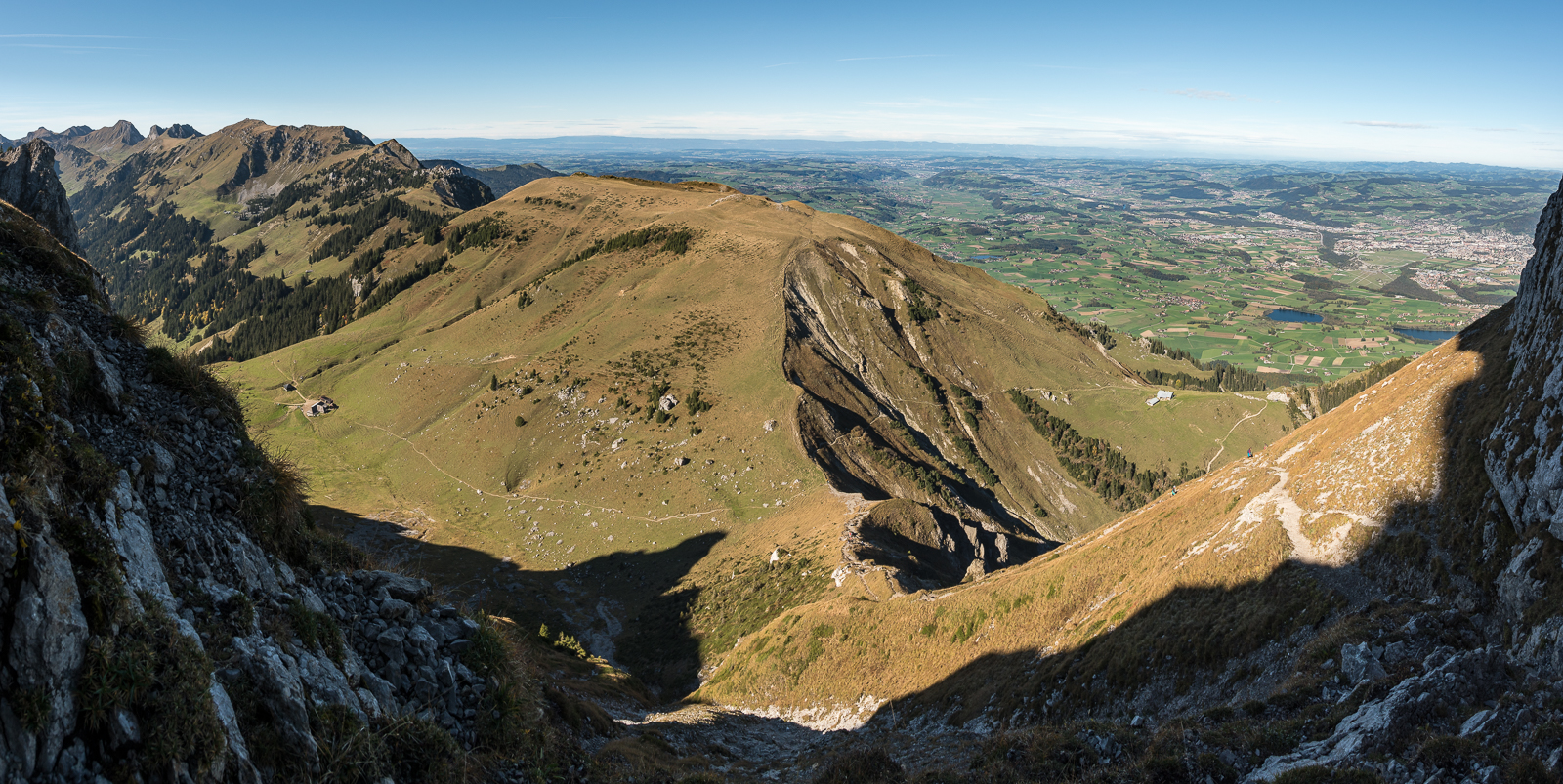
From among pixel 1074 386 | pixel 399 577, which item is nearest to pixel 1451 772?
pixel 399 577

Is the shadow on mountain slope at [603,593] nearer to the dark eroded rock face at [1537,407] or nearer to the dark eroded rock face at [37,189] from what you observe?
the dark eroded rock face at [37,189]

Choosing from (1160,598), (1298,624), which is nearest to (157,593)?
(1298,624)

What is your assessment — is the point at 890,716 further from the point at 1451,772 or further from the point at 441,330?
the point at 441,330

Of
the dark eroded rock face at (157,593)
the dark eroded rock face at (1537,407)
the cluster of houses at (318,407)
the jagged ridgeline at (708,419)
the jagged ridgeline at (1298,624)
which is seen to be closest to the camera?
the dark eroded rock face at (157,593)

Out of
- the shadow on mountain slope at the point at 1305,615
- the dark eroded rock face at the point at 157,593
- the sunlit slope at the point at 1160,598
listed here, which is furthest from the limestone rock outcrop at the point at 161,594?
the sunlit slope at the point at 1160,598

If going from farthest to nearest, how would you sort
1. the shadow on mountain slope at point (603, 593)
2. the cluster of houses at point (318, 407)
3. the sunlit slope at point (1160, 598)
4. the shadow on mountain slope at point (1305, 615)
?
1. the cluster of houses at point (318, 407)
2. the shadow on mountain slope at point (603, 593)
3. the sunlit slope at point (1160, 598)
4. the shadow on mountain slope at point (1305, 615)

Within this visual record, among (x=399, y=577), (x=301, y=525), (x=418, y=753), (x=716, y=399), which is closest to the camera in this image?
(x=418, y=753)
